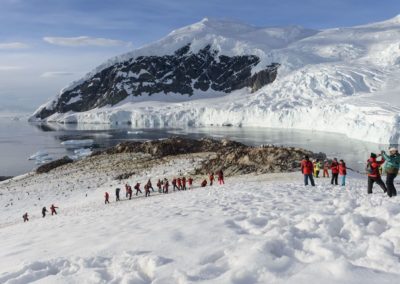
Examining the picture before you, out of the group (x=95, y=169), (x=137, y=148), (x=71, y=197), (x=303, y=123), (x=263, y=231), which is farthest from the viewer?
(x=303, y=123)

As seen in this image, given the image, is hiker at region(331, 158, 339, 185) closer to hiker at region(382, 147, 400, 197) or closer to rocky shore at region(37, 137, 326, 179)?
hiker at region(382, 147, 400, 197)

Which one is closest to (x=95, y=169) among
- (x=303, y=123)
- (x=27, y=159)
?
(x=27, y=159)

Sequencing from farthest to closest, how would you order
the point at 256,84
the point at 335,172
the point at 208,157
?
the point at 256,84 < the point at 208,157 < the point at 335,172

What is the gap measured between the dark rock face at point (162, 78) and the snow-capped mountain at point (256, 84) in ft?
1.35

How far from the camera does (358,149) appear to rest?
60312mm

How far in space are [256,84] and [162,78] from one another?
45228 mm

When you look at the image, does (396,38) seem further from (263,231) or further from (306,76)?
(263,231)

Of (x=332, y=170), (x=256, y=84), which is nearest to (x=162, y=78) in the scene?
(x=256, y=84)

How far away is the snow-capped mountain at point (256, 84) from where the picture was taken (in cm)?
9081

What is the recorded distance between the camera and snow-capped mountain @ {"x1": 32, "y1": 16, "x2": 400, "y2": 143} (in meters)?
90.8

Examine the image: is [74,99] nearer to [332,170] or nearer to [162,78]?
[162,78]

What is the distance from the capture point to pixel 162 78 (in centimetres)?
18212

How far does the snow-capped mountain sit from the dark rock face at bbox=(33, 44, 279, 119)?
41 centimetres

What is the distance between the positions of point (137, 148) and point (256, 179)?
27.3 metres
